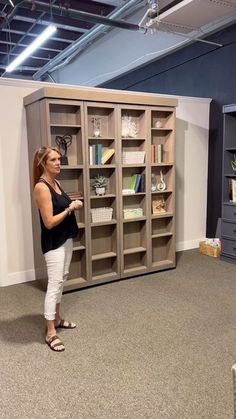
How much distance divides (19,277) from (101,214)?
1.22 m

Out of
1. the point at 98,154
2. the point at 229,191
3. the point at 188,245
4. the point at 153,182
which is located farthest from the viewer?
the point at 188,245

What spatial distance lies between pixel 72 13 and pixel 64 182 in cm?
260

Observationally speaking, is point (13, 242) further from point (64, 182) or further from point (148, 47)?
point (148, 47)

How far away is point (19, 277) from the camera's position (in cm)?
405

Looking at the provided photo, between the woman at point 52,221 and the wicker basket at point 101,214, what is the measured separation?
121 cm

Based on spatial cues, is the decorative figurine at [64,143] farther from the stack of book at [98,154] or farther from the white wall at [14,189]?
the white wall at [14,189]

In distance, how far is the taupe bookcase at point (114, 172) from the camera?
3629 millimetres

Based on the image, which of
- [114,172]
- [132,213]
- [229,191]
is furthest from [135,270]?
[229,191]

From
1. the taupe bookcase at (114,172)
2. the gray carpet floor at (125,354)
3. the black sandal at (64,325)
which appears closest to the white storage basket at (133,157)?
the taupe bookcase at (114,172)

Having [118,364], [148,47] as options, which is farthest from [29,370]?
[148,47]

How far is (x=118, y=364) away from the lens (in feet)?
7.95

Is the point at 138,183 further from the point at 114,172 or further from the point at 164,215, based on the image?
the point at 164,215

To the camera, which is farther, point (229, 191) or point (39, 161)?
point (229, 191)

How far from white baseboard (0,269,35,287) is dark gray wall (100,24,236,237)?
2846 millimetres
